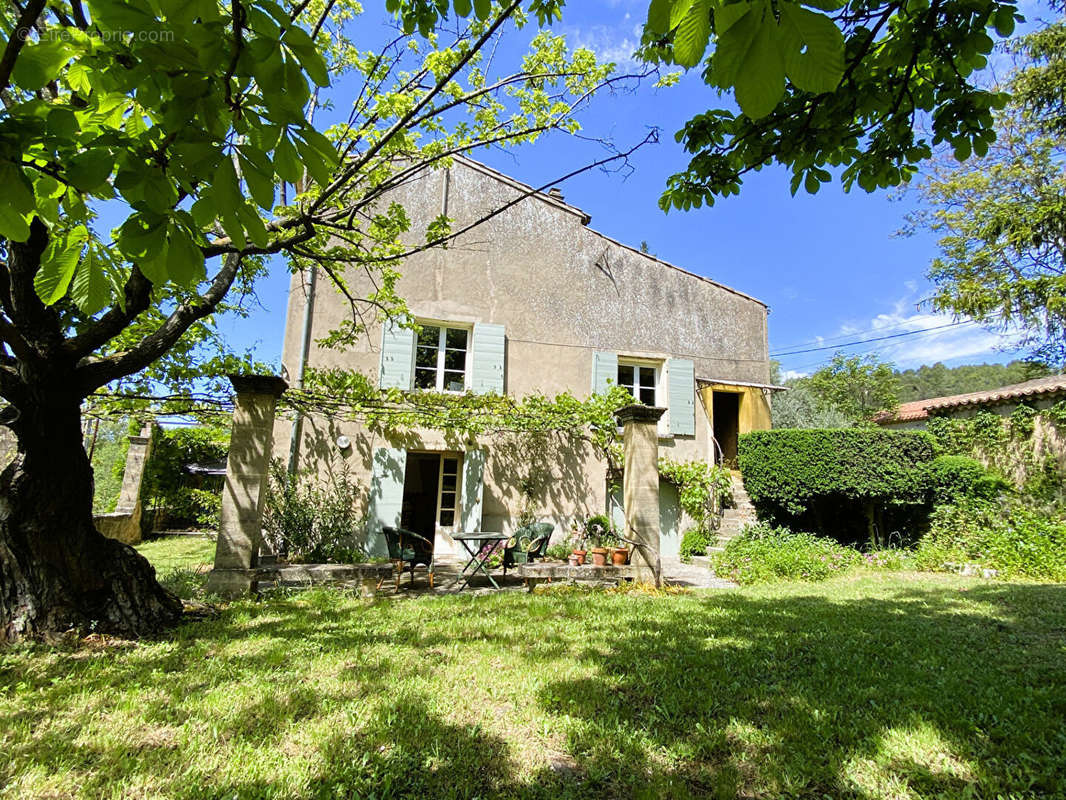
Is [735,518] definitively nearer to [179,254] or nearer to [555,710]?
[555,710]

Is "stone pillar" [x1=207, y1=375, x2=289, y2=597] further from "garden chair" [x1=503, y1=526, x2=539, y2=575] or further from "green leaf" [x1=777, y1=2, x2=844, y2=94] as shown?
"green leaf" [x1=777, y1=2, x2=844, y2=94]

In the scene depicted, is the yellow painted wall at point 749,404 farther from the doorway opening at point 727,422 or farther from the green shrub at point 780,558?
the green shrub at point 780,558

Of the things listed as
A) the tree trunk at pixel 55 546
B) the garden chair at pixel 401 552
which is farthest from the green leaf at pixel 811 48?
the garden chair at pixel 401 552

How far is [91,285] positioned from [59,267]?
128 mm

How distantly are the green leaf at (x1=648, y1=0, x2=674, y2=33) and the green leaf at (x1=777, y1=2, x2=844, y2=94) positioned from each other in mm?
227

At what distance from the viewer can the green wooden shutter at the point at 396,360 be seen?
8227mm

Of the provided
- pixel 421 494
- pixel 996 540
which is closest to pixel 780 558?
pixel 996 540

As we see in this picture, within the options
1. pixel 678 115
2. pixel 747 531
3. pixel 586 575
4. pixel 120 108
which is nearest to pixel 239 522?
pixel 586 575

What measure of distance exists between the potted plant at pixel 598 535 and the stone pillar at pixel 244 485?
160 inches

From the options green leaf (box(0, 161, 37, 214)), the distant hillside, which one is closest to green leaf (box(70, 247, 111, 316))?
green leaf (box(0, 161, 37, 214))

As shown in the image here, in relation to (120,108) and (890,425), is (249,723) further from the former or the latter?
(890,425)

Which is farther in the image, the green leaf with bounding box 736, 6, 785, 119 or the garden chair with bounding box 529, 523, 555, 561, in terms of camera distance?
the garden chair with bounding box 529, 523, 555, 561

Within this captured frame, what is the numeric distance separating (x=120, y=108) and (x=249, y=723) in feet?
8.64

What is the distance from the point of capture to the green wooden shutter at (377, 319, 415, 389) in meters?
8.23
